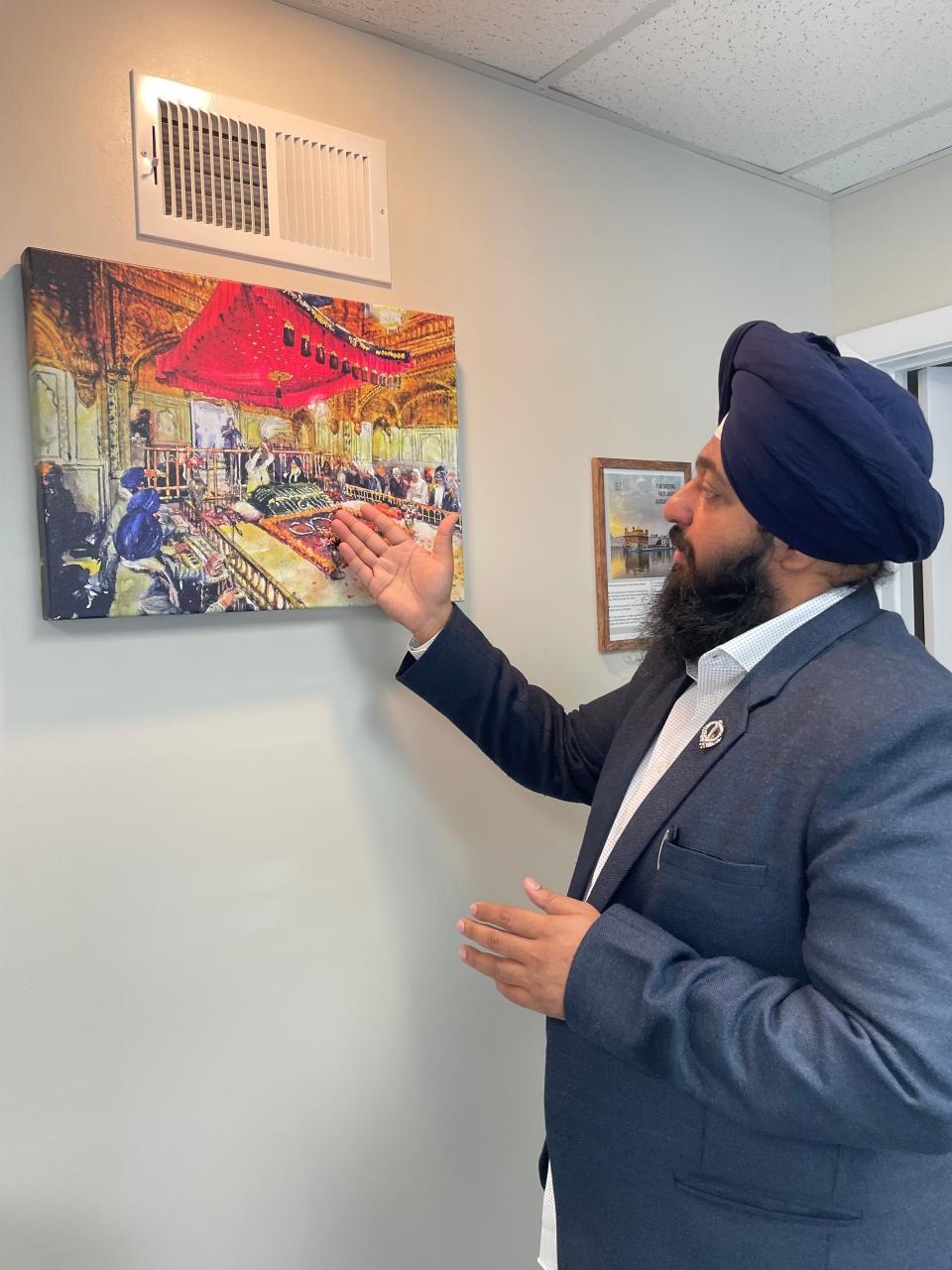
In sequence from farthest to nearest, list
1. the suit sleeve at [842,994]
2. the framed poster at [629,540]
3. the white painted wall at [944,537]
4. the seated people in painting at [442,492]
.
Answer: the white painted wall at [944,537] < the framed poster at [629,540] < the seated people in painting at [442,492] < the suit sleeve at [842,994]

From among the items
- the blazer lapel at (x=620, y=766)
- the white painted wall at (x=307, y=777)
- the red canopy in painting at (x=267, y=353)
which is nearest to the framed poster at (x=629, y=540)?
the white painted wall at (x=307, y=777)

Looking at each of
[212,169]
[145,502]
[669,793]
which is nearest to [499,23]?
[212,169]

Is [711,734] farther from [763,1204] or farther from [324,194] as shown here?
[324,194]

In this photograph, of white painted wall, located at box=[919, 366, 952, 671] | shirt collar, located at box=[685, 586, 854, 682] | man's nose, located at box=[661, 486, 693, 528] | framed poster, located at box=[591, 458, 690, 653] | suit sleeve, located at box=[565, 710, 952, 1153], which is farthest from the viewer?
white painted wall, located at box=[919, 366, 952, 671]

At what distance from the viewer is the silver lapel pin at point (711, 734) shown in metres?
1.01

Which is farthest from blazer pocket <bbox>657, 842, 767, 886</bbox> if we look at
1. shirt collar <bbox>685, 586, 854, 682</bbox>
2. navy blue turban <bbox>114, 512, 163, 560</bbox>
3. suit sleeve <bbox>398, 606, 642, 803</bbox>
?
navy blue turban <bbox>114, 512, 163, 560</bbox>

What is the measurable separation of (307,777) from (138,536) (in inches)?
14.9

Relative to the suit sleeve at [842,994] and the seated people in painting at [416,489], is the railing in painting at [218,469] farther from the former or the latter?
the suit sleeve at [842,994]

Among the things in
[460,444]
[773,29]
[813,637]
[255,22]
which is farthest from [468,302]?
[813,637]

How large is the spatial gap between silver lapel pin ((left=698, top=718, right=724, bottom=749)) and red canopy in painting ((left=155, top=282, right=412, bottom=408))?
62cm

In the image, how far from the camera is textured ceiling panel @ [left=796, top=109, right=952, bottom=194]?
1.63m

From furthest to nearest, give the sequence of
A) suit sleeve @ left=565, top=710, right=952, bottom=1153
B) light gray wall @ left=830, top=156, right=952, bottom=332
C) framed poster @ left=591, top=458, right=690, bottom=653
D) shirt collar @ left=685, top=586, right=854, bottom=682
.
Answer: light gray wall @ left=830, top=156, right=952, bottom=332 → framed poster @ left=591, top=458, right=690, bottom=653 → shirt collar @ left=685, top=586, right=854, bottom=682 → suit sleeve @ left=565, top=710, right=952, bottom=1153

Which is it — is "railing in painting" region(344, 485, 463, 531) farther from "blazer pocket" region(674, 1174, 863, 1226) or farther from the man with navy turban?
"blazer pocket" region(674, 1174, 863, 1226)

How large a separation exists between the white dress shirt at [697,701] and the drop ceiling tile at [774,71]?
0.81 m
